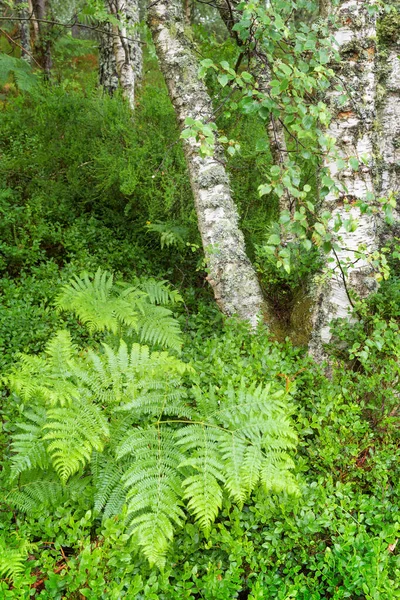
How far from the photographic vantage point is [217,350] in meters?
3.25

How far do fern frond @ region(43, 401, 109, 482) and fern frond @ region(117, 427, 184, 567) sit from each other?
0.16m

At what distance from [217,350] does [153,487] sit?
1.20 meters

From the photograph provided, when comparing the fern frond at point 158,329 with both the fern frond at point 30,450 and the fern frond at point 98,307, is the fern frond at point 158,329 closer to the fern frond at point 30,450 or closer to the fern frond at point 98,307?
the fern frond at point 98,307

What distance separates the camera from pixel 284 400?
2.72m

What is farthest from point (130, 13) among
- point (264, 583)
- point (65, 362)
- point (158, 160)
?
point (264, 583)

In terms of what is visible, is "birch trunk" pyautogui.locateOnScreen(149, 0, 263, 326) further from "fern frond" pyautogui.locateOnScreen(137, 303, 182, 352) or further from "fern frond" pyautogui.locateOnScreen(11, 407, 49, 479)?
"fern frond" pyautogui.locateOnScreen(11, 407, 49, 479)

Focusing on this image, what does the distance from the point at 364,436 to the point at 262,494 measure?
77 cm

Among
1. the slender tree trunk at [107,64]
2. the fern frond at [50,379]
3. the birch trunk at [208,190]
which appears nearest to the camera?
the fern frond at [50,379]

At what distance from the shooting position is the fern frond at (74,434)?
2242 millimetres

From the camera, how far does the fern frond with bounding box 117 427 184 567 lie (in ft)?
6.75

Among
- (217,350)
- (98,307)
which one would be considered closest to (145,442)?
(217,350)

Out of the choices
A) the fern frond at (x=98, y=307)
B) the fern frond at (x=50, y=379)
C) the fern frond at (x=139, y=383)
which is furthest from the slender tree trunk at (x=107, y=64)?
the fern frond at (x=139, y=383)

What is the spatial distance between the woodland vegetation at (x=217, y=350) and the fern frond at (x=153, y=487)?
11 millimetres

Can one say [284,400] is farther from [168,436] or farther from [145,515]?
[145,515]
